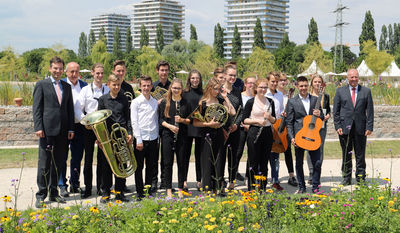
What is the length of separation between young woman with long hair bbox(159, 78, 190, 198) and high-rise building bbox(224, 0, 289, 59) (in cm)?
18028

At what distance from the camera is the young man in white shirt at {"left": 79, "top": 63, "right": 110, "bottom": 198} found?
252 inches

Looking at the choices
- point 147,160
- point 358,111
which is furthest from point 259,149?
point 358,111

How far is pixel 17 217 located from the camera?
443 centimetres

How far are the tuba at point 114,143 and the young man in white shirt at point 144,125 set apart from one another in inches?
9.3

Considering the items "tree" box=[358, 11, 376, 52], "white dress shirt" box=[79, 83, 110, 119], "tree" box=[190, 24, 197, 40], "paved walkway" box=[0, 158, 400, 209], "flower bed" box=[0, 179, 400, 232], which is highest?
"tree" box=[190, 24, 197, 40]

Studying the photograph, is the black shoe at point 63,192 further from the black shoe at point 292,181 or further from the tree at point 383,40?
the tree at point 383,40

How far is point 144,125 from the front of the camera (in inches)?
245

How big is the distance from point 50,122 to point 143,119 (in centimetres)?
133

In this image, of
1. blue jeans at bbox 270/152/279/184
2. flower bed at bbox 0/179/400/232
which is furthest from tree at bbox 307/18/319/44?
flower bed at bbox 0/179/400/232

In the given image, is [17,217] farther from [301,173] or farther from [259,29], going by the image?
[259,29]

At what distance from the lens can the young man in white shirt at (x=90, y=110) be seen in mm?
6406

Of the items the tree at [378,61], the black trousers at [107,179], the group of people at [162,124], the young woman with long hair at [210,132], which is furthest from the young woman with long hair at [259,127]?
the tree at [378,61]

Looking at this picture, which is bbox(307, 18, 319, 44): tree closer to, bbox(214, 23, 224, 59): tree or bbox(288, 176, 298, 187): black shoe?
bbox(214, 23, 224, 59): tree

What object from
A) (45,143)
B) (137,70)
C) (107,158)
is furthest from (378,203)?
(137,70)
